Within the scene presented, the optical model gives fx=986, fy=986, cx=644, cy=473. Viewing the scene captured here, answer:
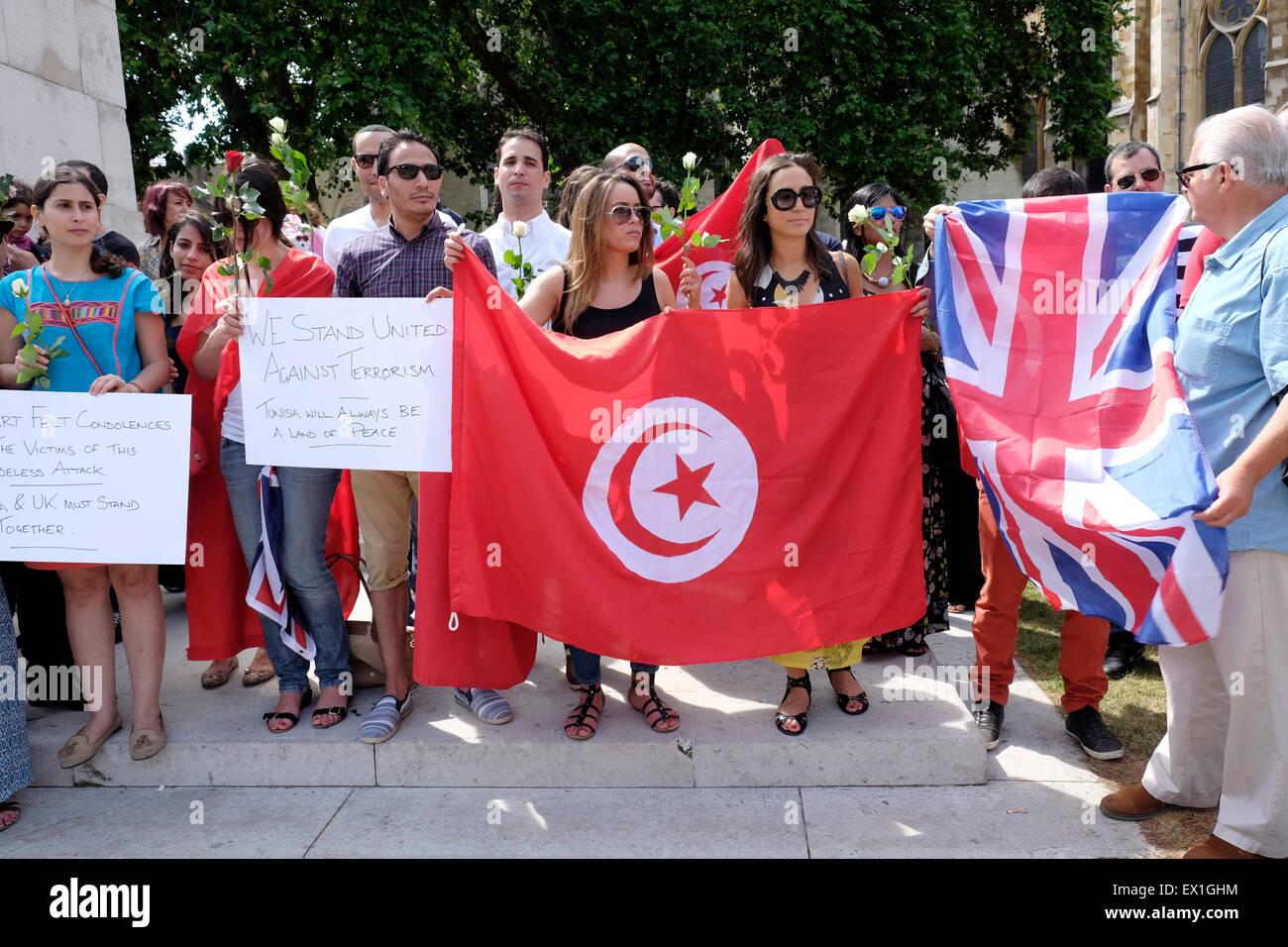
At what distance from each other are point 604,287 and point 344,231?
1864 millimetres

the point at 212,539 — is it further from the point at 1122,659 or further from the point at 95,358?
the point at 1122,659

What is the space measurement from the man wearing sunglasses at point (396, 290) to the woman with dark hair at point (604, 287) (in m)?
0.31

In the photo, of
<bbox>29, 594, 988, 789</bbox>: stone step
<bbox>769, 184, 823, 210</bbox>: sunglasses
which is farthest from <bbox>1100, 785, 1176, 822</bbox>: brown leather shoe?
<bbox>769, 184, 823, 210</bbox>: sunglasses

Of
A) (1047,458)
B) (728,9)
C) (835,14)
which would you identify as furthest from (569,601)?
(728,9)

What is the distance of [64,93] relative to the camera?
664cm

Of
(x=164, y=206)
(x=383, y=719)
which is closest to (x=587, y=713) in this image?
(x=383, y=719)

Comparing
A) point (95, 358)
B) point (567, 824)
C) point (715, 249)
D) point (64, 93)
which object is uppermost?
point (64, 93)

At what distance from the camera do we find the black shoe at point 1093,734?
12.0 ft

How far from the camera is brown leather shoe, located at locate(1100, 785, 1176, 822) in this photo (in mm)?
3244

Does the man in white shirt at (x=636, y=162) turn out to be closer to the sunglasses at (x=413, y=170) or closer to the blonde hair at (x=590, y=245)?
the blonde hair at (x=590, y=245)

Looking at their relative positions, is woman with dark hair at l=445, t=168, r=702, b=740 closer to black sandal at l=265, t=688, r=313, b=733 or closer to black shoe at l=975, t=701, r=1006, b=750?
black sandal at l=265, t=688, r=313, b=733

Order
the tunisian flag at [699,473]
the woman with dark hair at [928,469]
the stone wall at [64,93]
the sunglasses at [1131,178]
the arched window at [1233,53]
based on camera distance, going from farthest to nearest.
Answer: the arched window at [1233,53] < the stone wall at [64,93] < the sunglasses at [1131,178] < the woman with dark hair at [928,469] < the tunisian flag at [699,473]

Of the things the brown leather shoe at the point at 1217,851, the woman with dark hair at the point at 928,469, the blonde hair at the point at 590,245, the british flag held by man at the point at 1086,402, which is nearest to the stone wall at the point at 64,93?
the blonde hair at the point at 590,245
